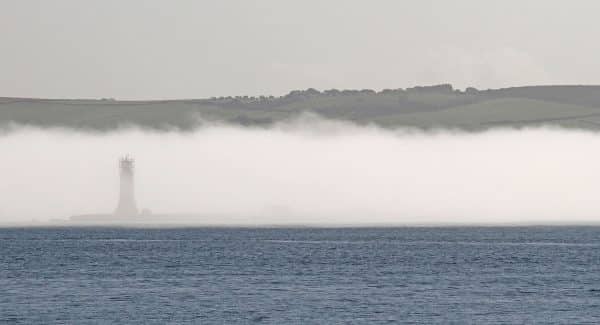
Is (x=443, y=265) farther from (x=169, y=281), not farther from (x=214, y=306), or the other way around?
(x=214, y=306)

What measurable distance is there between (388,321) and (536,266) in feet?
212

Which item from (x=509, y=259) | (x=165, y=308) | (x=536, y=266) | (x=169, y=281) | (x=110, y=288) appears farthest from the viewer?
(x=509, y=259)

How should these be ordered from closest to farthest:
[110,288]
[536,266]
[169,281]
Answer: [110,288]
[169,281]
[536,266]

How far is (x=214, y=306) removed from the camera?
11500cm

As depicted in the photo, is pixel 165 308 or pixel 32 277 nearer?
pixel 165 308

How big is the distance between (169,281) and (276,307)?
94.5ft

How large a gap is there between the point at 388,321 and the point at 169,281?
1633 inches

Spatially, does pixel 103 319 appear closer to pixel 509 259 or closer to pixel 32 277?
pixel 32 277

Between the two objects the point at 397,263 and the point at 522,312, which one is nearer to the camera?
the point at 522,312

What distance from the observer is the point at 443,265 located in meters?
166

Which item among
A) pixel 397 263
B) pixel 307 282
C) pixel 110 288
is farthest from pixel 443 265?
pixel 110 288

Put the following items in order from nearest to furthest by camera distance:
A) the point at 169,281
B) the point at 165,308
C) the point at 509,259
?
the point at 165,308 < the point at 169,281 < the point at 509,259

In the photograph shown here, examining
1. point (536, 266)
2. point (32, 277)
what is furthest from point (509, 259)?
point (32, 277)

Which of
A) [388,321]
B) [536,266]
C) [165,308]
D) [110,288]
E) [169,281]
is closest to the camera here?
[388,321]
